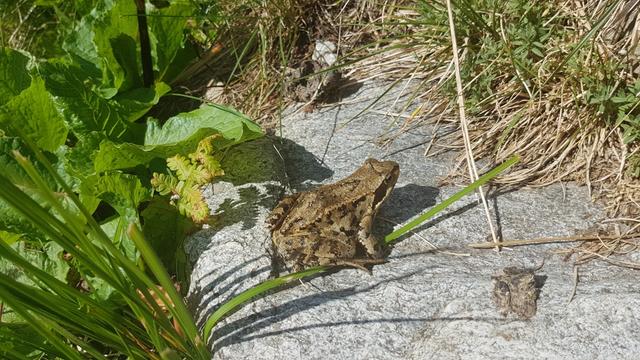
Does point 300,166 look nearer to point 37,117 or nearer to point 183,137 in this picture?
point 183,137

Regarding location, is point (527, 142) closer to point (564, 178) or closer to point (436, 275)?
point (564, 178)

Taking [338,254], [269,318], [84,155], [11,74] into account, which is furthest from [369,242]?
[11,74]

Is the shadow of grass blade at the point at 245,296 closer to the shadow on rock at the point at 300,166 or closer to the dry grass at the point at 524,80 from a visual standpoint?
the shadow on rock at the point at 300,166

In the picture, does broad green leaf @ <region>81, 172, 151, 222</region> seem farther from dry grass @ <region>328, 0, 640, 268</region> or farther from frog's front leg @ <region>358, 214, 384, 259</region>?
dry grass @ <region>328, 0, 640, 268</region>

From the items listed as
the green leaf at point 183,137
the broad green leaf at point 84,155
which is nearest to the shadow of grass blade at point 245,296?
the green leaf at point 183,137

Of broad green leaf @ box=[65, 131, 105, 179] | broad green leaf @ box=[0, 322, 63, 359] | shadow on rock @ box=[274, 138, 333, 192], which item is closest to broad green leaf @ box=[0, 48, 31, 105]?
broad green leaf @ box=[65, 131, 105, 179]

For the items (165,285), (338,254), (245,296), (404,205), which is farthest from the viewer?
(404,205)
